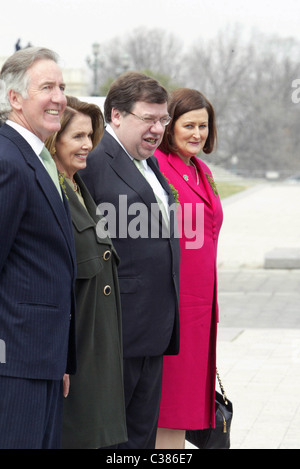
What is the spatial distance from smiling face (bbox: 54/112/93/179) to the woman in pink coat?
0.81 meters

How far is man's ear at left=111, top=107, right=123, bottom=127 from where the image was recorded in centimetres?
395

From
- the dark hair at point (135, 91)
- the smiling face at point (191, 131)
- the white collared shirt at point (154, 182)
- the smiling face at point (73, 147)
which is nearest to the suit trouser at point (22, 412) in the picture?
the smiling face at point (73, 147)

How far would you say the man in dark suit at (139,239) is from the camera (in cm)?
382

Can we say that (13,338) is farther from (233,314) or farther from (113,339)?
(233,314)

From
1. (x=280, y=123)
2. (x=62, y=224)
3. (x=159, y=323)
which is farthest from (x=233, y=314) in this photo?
(x=280, y=123)

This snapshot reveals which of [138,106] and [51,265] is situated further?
[138,106]

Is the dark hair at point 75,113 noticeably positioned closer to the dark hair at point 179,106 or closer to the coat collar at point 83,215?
the coat collar at point 83,215

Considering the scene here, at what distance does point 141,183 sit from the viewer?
12.7 feet

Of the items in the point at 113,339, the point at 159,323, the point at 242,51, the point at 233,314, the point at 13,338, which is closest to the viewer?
the point at 13,338

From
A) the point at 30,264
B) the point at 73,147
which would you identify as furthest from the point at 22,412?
the point at 73,147

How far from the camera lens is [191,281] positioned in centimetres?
439

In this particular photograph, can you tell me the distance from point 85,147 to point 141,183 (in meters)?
0.34

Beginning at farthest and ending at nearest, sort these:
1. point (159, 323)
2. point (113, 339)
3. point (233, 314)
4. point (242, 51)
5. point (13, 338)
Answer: point (242, 51) → point (233, 314) → point (159, 323) → point (113, 339) → point (13, 338)

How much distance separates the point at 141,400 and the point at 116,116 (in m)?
1.18
